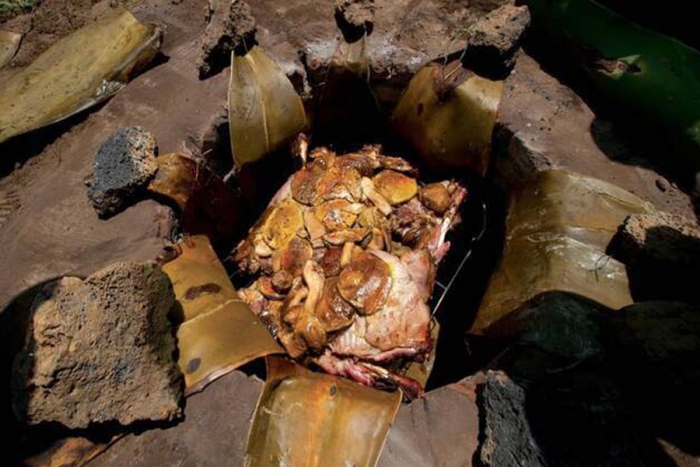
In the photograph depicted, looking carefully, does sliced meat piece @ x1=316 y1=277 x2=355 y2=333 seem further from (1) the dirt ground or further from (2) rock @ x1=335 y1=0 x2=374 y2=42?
(2) rock @ x1=335 y1=0 x2=374 y2=42

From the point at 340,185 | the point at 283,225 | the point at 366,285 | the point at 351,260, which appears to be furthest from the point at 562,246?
the point at 283,225

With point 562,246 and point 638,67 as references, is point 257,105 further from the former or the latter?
point 638,67

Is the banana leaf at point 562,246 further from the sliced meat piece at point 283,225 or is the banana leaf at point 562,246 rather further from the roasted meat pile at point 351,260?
the sliced meat piece at point 283,225

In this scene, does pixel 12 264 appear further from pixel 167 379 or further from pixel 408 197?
Answer: pixel 408 197

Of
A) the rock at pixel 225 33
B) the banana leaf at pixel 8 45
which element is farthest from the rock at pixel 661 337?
the banana leaf at pixel 8 45

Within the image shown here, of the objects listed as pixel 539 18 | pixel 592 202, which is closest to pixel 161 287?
pixel 592 202

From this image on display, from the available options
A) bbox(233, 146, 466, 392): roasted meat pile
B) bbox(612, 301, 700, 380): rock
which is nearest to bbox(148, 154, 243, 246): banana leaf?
bbox(233, 146, 466, 392): roasted meat pile
